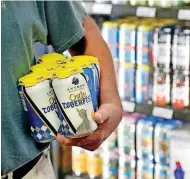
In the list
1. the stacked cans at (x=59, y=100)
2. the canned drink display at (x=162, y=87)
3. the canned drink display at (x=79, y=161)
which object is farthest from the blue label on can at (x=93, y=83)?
the canned drink display at (x=79, y=161)

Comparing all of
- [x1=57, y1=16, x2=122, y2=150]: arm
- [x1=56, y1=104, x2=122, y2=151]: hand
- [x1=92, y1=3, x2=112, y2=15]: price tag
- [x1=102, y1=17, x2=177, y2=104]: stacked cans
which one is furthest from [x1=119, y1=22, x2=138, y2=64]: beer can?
[x1=56, y1=104, x2=122, y2=151]: hand

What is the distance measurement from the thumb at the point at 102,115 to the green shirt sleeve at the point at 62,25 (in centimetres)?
20

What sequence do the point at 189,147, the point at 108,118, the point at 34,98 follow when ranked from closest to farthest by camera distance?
1. the point at 34,98
2. the point at 108,118
3. the point at 189,147

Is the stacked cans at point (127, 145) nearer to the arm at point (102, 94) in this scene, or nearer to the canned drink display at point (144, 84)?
the canned drink display at point (144, 84)

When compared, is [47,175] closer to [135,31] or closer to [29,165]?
[29,165]

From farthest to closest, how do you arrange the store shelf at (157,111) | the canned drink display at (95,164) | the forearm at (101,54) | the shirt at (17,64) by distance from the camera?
the canned drink display at (95,164), the store shelf at (157,111), the forearm at (101,54), the shirt at (17,64)

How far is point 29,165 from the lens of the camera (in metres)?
1.23

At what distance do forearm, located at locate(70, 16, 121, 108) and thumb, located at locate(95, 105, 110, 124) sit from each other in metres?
0.09

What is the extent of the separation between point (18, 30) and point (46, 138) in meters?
0.26

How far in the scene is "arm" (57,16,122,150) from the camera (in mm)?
1230

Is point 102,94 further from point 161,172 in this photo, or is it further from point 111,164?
point 111,164

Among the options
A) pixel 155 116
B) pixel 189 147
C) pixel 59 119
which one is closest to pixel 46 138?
pixel 59 119

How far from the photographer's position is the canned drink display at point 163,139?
8.19ft

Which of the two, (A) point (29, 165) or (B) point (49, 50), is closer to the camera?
(A) point (29, 165)
